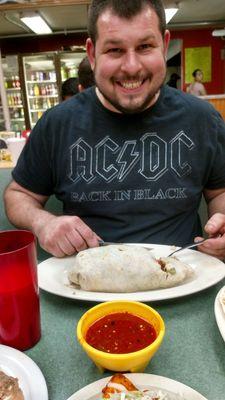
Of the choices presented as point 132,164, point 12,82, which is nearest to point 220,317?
point 132,164

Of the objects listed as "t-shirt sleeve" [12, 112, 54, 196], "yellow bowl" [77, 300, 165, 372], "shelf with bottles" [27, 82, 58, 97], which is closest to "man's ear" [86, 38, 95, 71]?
"t-shirt sleeve" [12, 112, 54, 196]

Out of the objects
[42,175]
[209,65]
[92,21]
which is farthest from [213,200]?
[209,65]

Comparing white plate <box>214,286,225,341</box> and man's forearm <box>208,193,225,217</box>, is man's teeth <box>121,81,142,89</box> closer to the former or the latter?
man's forearm <box>208,193,225,217</box>

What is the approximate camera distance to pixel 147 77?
1.29 metres

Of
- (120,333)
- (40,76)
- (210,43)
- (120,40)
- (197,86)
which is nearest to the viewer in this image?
(120,333)

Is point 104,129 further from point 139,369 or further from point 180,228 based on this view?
point 139,369

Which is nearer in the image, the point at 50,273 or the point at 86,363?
the point at 86,363

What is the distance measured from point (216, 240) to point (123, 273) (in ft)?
1.00

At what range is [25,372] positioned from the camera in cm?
64

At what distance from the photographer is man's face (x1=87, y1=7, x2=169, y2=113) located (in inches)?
46.9

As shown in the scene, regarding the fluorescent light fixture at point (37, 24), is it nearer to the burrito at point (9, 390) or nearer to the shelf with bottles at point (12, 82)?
the shelf with bottles at point (12, 82)

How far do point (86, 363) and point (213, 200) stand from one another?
38.2 inches

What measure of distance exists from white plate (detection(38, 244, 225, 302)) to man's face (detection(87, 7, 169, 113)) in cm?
58

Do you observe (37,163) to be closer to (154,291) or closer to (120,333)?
(154,291)
